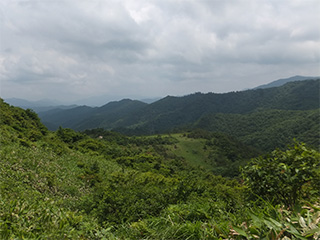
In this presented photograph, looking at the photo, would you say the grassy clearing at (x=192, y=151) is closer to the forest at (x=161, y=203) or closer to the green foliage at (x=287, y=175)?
the forest at (x=161, y=203)

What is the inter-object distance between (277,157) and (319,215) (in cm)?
304

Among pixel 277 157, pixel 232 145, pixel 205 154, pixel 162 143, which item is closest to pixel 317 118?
pixel 232 145

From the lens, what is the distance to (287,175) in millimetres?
4215

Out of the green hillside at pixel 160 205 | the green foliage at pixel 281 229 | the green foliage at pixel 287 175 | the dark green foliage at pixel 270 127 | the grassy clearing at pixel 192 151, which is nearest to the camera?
the green foliage at pixel 281 229

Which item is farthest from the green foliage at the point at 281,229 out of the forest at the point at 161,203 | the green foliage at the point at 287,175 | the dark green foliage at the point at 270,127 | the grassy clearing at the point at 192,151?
the dark green foliage at the point at 270,127

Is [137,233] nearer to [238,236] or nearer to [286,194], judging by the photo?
[238,236]

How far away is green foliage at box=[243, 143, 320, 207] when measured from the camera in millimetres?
4203

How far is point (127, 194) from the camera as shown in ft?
19.9

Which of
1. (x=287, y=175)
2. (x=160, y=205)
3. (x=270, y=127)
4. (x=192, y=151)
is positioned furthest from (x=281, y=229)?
(x=270, y=127)

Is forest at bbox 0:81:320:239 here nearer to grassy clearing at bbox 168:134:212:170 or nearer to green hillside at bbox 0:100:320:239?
green hillside at bbox 0:100:320:239

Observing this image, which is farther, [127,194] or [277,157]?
[127,194]

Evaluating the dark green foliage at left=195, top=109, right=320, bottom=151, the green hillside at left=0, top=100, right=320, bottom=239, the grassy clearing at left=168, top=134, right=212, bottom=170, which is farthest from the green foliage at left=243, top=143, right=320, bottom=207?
the dark green foliage at left=195, top=109, right=320, bottom=151

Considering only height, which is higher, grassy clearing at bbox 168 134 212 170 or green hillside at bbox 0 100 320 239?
green hillside at bbox 0 100 320 239

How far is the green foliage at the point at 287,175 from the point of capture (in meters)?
4.20
